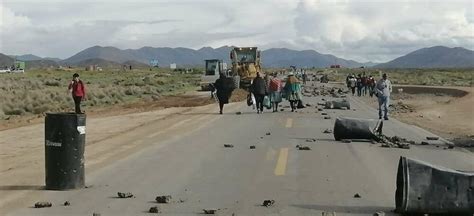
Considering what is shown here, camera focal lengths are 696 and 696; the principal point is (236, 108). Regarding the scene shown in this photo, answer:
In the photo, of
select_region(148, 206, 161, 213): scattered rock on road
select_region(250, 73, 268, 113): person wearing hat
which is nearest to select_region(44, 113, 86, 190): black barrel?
select_region(148, 206, 161, 213): scattered rock on road

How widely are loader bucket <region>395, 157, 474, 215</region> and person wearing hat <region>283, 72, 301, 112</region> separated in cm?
2413

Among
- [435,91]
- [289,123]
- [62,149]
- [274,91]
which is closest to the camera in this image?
[62,149]

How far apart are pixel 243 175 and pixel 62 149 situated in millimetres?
3142

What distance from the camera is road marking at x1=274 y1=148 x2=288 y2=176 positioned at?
1227 cm

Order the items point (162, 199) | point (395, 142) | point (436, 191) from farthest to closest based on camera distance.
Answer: point (395, 142), point (162, 199), point (436, 191)

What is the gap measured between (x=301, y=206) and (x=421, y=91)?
207ft

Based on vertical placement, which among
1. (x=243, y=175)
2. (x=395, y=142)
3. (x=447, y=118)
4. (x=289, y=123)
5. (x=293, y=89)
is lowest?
(x=447, y=118)

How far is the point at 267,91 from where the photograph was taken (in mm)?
32062

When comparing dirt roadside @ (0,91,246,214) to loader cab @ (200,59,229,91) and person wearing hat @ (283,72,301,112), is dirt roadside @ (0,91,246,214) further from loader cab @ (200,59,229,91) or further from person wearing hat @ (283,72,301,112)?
loader cab @ (200,59,229,91)

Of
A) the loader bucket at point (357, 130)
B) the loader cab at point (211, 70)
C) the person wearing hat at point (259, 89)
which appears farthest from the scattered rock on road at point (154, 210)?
the loader cab at point (211, 70)

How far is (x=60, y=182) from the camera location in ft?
34.2

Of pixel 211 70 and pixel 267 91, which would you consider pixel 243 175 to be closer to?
pixel 267 91

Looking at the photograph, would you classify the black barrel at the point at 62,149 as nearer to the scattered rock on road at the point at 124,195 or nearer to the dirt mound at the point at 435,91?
the scattered rock on road at the point at 124,195

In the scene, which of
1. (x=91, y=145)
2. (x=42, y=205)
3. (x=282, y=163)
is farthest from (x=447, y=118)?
(x=42, y=205)
